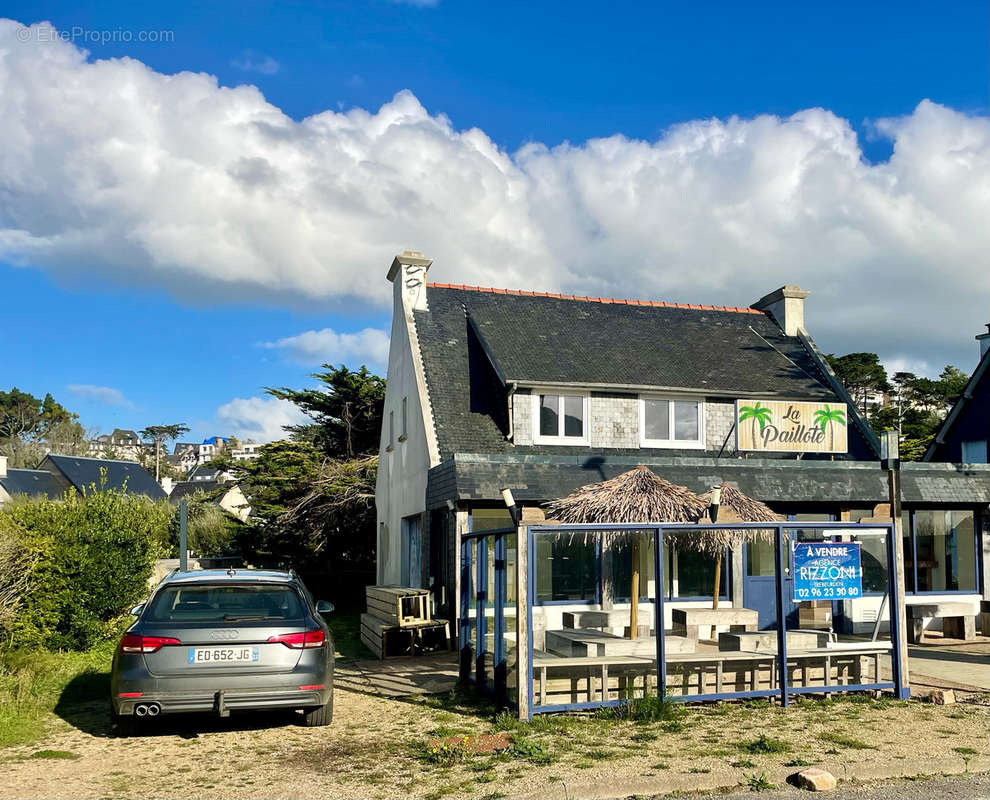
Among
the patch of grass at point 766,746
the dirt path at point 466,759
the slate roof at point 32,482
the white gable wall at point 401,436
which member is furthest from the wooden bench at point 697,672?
the slate roof at point 32,482

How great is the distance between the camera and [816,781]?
659cm

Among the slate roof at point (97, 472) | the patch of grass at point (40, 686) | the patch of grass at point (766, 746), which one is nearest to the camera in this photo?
the patch of grass at point (766, 746)

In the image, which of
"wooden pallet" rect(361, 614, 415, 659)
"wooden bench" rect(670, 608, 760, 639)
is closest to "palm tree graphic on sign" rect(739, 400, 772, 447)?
"wooden bench" rect(670, 608, 760, 639)

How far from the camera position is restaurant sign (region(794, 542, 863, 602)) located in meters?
10.2

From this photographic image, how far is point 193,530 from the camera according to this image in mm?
38188

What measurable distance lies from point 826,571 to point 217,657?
647 centimetres

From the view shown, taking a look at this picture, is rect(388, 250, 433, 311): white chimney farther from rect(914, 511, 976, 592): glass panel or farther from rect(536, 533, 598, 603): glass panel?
rect(914, 511, 976, 592): glass panel

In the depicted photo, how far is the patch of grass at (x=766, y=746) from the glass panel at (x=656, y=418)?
1317cm

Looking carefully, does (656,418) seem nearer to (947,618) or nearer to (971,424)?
(947,618)

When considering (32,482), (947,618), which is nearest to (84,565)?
(947,618)

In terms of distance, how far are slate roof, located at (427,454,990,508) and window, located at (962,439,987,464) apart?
5.23 m

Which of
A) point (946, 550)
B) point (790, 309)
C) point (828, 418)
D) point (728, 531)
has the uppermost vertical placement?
point (790, 309)

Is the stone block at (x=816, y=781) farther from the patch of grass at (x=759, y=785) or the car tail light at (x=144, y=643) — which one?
the car tail light at (x=144, y=643)

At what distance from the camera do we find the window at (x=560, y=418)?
19984 mm
